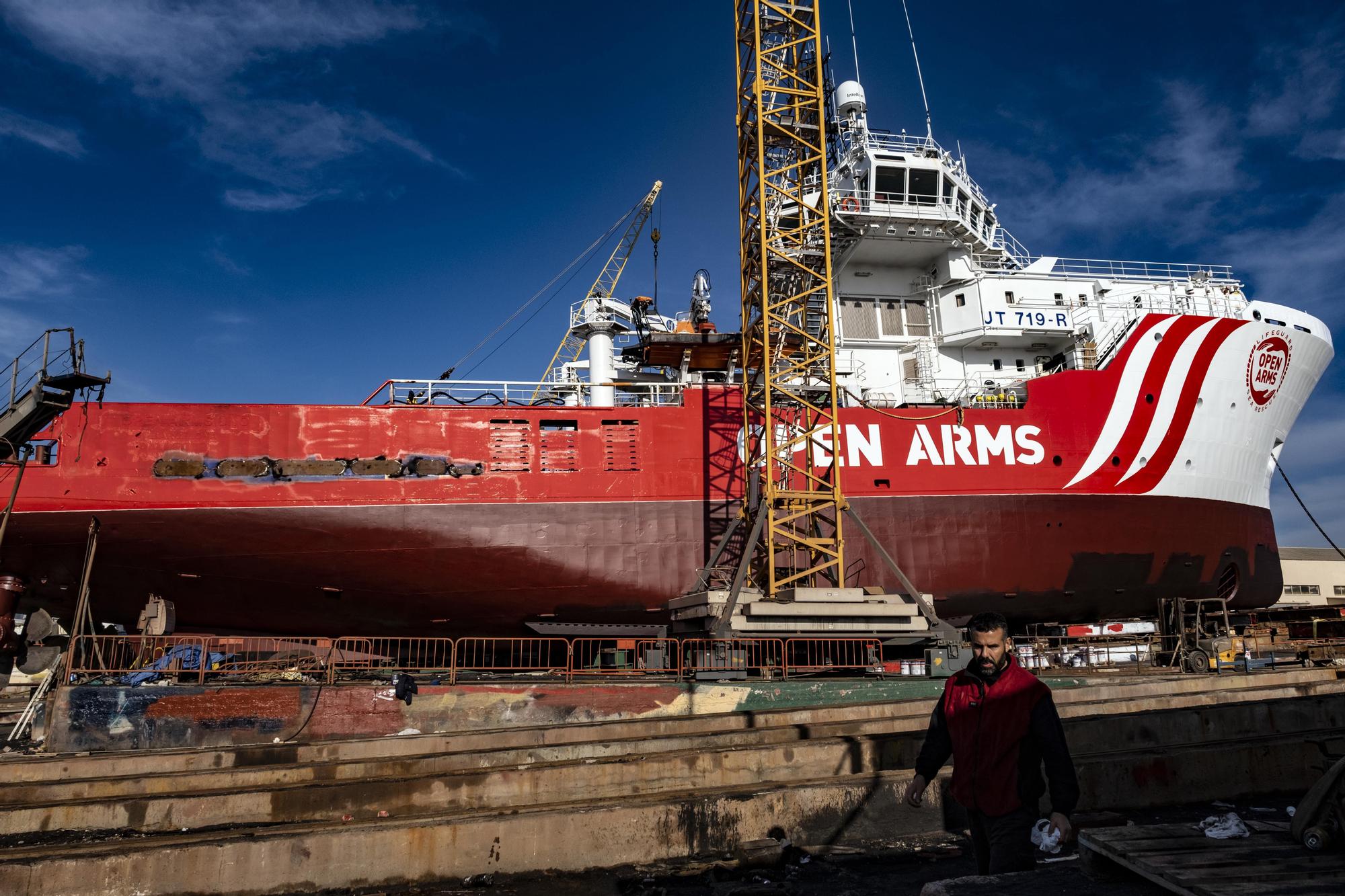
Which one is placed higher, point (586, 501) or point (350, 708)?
point (586, 501)

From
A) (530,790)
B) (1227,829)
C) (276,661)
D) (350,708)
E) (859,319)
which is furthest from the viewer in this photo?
(859,319)

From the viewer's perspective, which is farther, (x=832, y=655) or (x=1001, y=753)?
(x=832, y=655)

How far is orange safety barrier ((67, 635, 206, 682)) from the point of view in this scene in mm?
11820

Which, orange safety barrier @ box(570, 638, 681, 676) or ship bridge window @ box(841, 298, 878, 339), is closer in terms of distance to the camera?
orange safety barrier @ box(570, 638, 681, 676)

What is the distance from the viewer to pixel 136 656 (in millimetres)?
13438

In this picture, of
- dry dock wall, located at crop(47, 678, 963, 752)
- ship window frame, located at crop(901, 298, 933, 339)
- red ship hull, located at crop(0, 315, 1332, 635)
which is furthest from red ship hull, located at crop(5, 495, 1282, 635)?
ship window frame, located at crop(901, 298, 933, 339)

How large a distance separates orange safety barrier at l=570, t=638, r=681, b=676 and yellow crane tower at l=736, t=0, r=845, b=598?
2404 millimetres

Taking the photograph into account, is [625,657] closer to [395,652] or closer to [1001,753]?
[395,652]

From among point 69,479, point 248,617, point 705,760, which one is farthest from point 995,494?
point 69,479

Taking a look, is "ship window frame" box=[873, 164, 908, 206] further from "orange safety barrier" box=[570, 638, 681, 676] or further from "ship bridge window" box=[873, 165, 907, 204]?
"orange safety barrier" box=[570, 638, 681, 676]

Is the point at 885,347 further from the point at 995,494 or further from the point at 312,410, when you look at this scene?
the point at 312,410

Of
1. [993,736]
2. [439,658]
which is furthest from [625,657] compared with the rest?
[993,736]

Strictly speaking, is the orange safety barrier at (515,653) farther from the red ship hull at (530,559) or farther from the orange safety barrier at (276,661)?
the orange safety barrier at (276,661)

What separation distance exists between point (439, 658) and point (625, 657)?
4259mm
